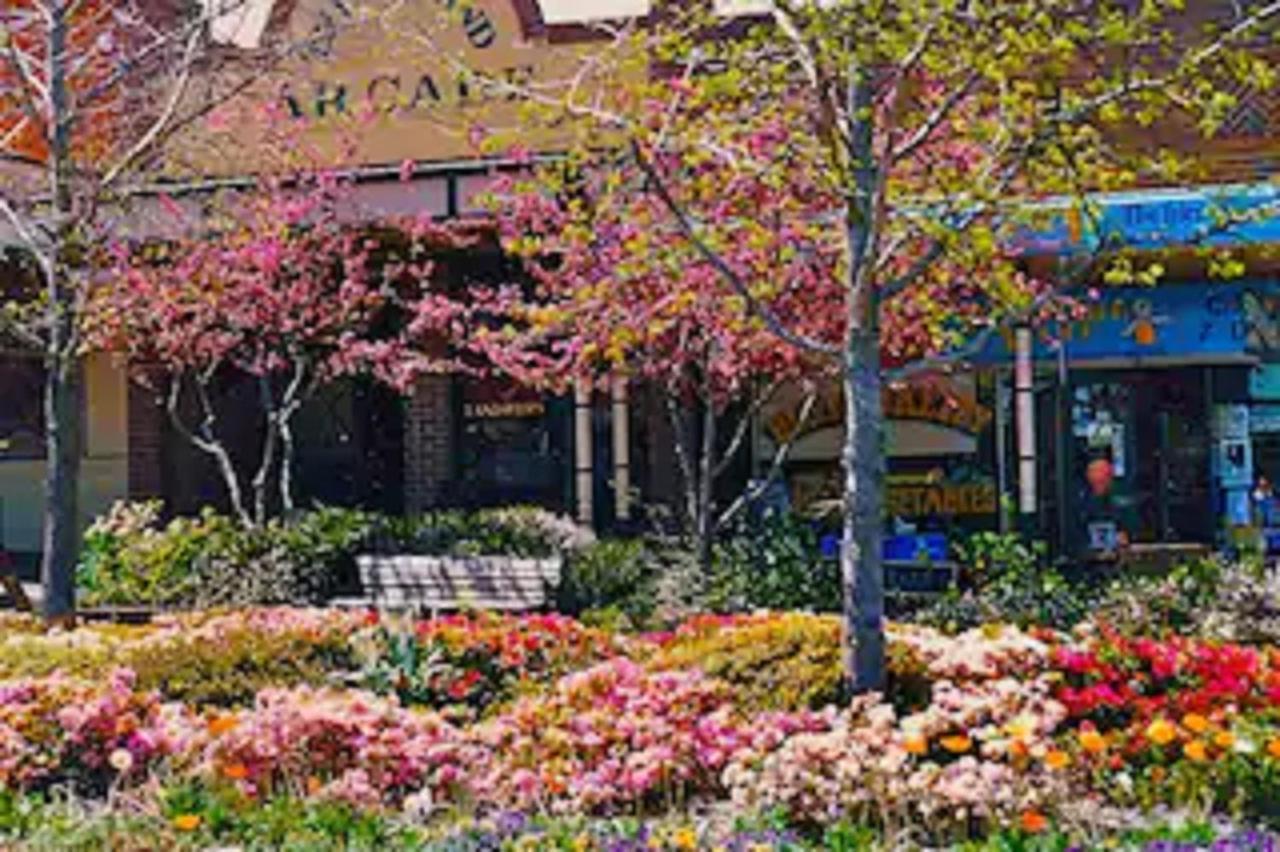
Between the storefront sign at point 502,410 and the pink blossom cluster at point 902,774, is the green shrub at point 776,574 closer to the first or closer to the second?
the storefront sign at point 502,410

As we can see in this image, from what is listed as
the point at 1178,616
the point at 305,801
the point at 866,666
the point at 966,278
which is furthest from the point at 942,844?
the point at 1178,616

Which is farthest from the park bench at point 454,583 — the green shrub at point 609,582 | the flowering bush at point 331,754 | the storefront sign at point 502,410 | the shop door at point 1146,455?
the shop door at point 1146,455

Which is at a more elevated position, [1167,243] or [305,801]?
[1167,243]

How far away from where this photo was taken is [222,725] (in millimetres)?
5906

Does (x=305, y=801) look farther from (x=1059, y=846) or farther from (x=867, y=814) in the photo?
(x=1059, y=846)

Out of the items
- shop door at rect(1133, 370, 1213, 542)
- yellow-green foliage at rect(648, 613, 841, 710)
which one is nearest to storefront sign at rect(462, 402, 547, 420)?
shop door at rect(1133, 370, 1213, 542)

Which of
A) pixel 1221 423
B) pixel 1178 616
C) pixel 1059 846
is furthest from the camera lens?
pixel 1221 423

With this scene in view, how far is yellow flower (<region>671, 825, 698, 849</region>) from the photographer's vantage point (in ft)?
14.8

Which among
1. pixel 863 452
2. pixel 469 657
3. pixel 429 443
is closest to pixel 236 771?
pixel 469 657

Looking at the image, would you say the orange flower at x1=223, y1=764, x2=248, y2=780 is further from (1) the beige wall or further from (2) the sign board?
(1) the beige wall

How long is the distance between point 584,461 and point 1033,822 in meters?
9.68

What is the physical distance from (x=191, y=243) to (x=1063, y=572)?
25.3ft

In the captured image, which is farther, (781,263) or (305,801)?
(781,263)

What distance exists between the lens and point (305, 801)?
219 inches
